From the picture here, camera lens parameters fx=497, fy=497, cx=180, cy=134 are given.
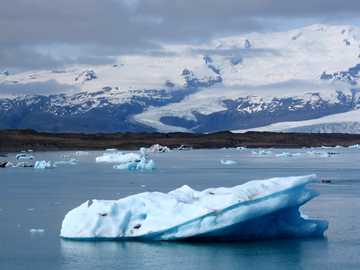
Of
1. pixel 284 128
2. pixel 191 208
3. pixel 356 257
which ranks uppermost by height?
pixel 284 128

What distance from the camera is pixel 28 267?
9.37 meters

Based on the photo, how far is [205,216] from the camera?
34.5 ft

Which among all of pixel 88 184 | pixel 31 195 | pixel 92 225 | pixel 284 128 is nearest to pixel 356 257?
pixel 92 225

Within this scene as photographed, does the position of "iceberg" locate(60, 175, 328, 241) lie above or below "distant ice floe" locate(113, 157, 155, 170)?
below

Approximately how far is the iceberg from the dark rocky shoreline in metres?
71.8

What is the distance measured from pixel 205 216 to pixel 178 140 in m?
96.0

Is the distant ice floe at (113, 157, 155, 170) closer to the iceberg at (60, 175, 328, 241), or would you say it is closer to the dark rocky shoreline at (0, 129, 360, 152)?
the iceberg at (60, 175, 328, 241)

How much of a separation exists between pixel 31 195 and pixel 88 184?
4290mm

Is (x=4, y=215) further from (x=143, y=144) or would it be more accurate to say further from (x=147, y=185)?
(x=143, y=144)

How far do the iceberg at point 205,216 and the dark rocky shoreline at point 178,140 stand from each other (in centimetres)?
7184

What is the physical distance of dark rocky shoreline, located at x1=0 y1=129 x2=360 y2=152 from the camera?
8644 cm

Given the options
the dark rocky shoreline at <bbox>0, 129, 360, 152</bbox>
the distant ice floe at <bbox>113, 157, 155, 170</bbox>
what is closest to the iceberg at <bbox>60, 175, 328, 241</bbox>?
the distant ice floe at <bbox>113, 157, 155, 170</bbox>

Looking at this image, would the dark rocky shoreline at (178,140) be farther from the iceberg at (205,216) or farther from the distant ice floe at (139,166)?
the iceberg at (205,216)

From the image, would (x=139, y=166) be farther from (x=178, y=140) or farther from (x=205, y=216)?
(x=178, y=140)
